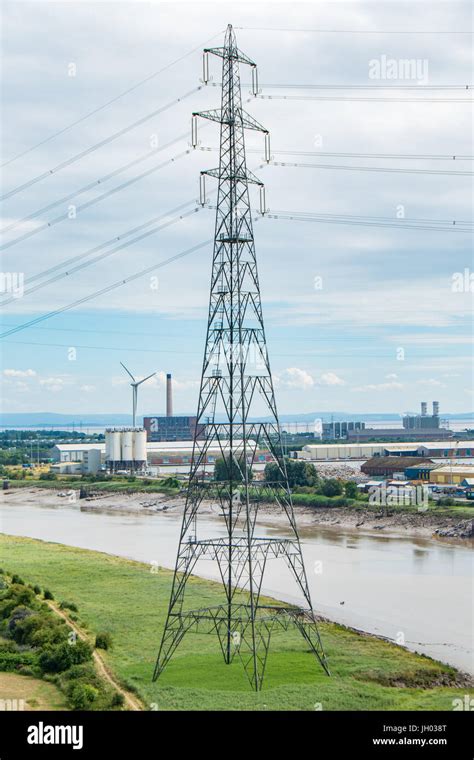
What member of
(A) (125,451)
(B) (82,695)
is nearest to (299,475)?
(A) (125,451)

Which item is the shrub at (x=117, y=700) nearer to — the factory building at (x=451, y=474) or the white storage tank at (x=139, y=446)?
the factory building at (x=451, y=474)

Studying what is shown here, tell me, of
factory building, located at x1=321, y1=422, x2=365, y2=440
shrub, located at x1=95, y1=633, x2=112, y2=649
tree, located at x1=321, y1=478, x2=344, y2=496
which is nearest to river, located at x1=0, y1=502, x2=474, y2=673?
→ shrub, located at x1=95, y1=633, x2=112, y2=649

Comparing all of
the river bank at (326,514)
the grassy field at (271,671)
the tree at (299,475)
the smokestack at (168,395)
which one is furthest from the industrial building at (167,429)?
the grassy field at (271,671)

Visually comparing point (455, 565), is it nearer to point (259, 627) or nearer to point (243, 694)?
point (259, 627)

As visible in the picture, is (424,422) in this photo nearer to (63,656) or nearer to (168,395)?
(168,395)

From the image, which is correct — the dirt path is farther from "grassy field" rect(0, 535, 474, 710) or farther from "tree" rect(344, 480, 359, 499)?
"tree" rect(344, 480, 359, 499)

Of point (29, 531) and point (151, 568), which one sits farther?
point (29, 531)
